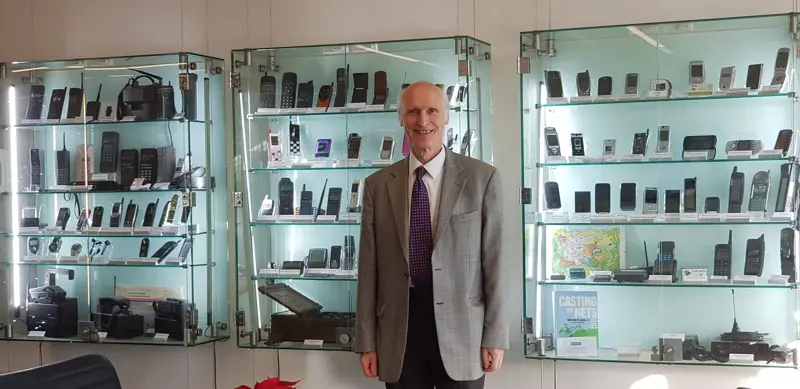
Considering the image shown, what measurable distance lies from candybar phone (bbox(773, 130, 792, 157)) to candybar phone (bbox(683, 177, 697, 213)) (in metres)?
0.41

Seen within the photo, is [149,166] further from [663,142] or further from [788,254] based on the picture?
[788,254]

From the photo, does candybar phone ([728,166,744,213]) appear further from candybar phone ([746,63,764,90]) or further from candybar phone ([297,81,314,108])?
candybar phone ([297,81,314,108])

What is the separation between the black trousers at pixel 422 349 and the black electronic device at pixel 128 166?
8.01 feet

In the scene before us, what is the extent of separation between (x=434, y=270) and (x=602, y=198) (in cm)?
159

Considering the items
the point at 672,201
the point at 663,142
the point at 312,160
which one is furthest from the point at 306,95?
the point at 672,201

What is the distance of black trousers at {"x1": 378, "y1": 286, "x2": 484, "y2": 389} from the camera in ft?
11.4

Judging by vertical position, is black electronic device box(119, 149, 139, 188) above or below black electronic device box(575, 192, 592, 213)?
above

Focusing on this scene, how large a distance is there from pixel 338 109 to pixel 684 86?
1756 mm

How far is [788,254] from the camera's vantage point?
14.5 feet

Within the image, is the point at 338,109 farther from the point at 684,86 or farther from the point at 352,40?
the point at 684,86

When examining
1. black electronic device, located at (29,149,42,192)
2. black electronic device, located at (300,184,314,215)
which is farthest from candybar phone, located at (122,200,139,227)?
black electronic device, located at (300,184,314,215)

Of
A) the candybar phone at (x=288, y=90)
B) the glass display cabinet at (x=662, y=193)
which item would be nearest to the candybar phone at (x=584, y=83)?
the glass display cabinet at (x=662, y=193)

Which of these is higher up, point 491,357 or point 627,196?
point 627,196

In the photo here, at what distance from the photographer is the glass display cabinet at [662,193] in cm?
447
